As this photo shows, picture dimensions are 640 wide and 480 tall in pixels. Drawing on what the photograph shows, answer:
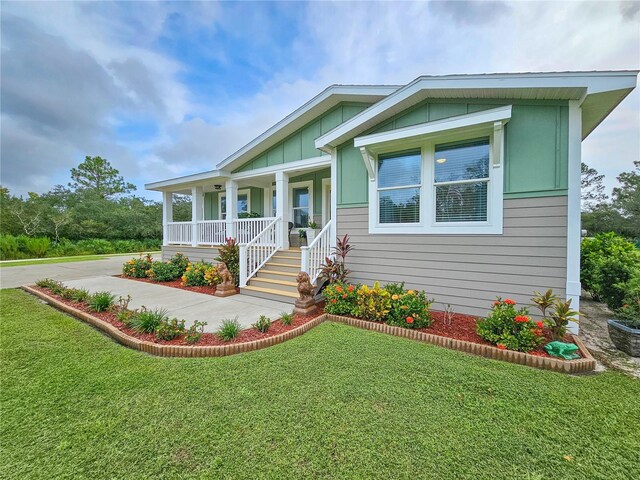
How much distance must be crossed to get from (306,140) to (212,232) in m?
4.93

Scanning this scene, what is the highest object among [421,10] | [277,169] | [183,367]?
[421,10]

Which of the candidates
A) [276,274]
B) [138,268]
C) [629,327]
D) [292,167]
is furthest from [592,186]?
[138,268]

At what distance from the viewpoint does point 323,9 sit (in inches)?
331

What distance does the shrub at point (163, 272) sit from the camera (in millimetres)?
8430

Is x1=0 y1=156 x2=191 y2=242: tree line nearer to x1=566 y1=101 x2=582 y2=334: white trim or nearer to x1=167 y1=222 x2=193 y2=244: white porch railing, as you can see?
x1=167 y1=222 x2=193 y2=244: white porch railing

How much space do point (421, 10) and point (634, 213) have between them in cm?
2668

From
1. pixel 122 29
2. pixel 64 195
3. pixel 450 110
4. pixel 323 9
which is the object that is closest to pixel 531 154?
pixel 450 110

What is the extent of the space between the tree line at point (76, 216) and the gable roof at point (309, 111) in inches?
799

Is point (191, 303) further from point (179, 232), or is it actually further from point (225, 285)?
point (179, 232)

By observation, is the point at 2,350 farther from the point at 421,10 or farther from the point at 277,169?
the point at 421,10

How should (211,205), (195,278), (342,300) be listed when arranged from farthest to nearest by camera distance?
(211,205)
(195,278)
(342,300)

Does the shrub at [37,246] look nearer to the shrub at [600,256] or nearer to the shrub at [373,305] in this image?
the shrub at [373,305]

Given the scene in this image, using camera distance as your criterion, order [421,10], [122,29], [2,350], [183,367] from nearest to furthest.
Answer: [183,367] → [2,350] → [421,10] → [122,29]

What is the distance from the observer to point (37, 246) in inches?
655
